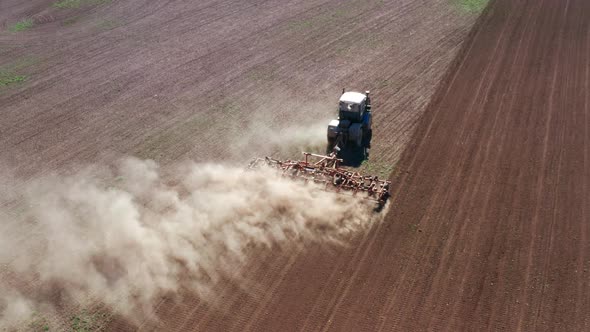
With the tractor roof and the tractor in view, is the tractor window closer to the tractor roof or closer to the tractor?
the tractor

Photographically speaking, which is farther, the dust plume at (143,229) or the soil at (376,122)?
the dust plume at (143,229)

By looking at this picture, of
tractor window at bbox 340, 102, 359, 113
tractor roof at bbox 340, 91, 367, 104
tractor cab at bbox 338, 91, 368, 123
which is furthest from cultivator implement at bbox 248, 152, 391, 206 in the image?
tractor roof at bbox 340, 91, 367, 104

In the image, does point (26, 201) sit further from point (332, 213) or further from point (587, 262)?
point (587, 262)

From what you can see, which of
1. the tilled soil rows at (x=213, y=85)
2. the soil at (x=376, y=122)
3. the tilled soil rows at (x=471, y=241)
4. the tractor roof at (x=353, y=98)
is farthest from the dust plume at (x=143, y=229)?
the tractor roof at (x=353, y=98)

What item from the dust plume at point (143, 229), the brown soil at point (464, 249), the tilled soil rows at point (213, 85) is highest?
the tilled soil rows at point (213, 85)

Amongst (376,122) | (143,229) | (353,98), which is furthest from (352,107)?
(143,229)

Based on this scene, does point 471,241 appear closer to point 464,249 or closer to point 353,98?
point 464,249

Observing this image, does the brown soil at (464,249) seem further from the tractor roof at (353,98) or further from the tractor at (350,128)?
the tractor roof at (353,98)
